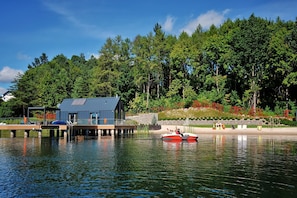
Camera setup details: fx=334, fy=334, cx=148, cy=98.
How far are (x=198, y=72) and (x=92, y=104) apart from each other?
92.1 feet

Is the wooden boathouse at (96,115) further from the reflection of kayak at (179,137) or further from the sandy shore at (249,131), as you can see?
the reflection of kayak at (179,137)

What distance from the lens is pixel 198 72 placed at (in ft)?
237

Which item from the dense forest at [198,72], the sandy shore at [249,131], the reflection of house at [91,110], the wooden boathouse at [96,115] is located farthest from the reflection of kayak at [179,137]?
the dense forest at [198,72]

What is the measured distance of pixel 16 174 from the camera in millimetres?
17375

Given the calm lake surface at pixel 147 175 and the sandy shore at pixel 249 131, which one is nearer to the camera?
the calm lake surface at pixel 147 175

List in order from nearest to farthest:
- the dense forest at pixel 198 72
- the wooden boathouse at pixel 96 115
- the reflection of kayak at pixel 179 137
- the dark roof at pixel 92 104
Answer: the reflection of kayak at pixel 179 137 → the wooden boathouse at pixel 96 115 → the dark roof at pixel 92 104 → the dense forest at pixel 198 72

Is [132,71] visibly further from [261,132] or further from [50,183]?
[50,183]

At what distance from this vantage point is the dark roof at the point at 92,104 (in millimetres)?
52216

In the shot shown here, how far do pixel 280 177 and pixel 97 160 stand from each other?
11.5m

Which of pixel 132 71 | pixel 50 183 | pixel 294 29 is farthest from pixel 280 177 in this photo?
pixel 132 71

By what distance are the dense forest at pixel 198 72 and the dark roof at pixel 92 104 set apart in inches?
582

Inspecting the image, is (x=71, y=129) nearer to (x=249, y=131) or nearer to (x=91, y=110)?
(x=91, y=110)

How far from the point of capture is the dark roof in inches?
2056

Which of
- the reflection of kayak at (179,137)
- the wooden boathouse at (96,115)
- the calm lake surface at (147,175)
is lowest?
the calm lake surface at (147,175)
